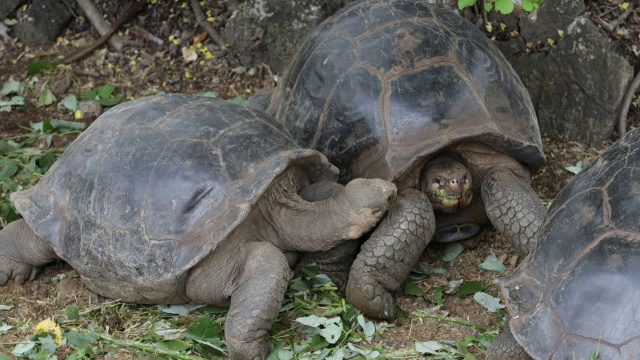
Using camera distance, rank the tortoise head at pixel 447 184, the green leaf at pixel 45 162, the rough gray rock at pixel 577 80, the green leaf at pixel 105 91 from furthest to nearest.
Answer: the green leaf at pixel 105 91
the green leaf at pixel 45 162
the rough gray rock at pixel 577 80
the tortoise head at pixel 447 184

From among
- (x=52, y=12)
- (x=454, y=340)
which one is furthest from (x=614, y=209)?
(x=52, y=12)

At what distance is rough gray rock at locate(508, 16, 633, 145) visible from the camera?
5.41 m

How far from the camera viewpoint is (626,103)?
541 centimetres

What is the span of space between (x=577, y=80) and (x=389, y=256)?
208 centimetres

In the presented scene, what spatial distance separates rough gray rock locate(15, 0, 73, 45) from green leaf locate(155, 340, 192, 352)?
4080mm

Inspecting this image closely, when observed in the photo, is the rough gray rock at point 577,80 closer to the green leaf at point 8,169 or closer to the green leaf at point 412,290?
the green leaf at point 412,290

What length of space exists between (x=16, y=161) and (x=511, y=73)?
320 centimetres

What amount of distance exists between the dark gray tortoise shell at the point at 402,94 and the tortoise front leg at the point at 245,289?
81cm

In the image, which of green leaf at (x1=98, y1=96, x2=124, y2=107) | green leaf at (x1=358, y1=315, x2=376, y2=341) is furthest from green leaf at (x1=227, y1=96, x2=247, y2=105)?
green leaf at (x1=358, y1=315, x2=376, y2=341)

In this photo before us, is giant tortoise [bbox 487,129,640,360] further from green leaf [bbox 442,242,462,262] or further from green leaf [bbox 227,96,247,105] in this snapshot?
green leaf [bbox 227,96,247,105]

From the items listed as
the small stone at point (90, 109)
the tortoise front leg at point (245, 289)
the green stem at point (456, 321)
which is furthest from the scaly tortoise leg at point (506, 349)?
the small stone at point (90, 109)

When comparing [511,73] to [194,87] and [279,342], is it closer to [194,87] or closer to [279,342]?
[279,342]

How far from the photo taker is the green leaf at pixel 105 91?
649 centimetres

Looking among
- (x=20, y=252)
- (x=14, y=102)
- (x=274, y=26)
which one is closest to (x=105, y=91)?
(x=14, y=102)
